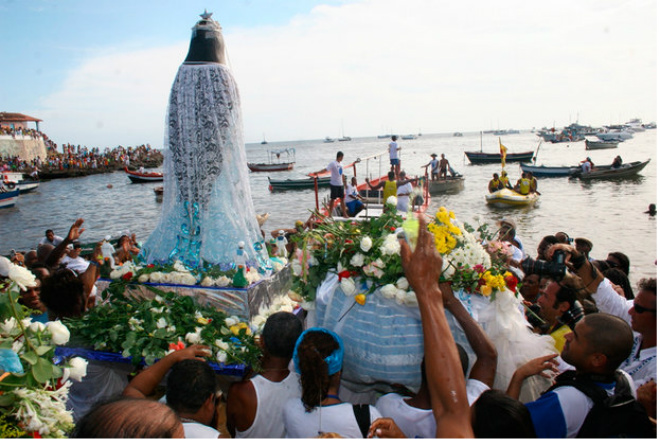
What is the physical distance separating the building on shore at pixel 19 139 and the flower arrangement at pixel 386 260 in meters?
62.1

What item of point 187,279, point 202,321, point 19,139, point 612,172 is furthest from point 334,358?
point 19,139

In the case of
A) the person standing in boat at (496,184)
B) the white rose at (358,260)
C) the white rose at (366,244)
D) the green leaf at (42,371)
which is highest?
the white rose at (366,244)

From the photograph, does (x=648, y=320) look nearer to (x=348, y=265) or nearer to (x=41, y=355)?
(x=348, y=265)

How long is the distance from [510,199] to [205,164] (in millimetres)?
18624

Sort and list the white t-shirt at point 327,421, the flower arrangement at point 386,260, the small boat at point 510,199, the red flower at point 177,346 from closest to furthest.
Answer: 1. the white t-shirt at point 327,421
2. the flower arrangement at point 386,260
3. the red flower at point 177,346
4. the small boat at point 510,199

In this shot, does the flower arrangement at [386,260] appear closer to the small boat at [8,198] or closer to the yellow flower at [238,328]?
the yellow flower at [238,328]

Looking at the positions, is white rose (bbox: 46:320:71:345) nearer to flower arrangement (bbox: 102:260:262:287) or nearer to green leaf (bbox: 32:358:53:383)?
green leaf (bbox: 32:358:53:383)

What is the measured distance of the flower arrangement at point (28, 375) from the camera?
1.74 m

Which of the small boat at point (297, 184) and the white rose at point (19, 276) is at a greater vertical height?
the white rose at point (19, 276)

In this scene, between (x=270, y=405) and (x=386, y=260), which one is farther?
(x=270, y=405)

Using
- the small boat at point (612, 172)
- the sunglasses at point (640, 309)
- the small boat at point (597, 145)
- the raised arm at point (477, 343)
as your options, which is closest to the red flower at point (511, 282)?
the raised arm at point (477, 343)

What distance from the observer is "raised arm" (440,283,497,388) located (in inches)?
93.4

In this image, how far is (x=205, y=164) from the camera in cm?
442

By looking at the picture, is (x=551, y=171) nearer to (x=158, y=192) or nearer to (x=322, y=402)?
(x=158, y=192)
